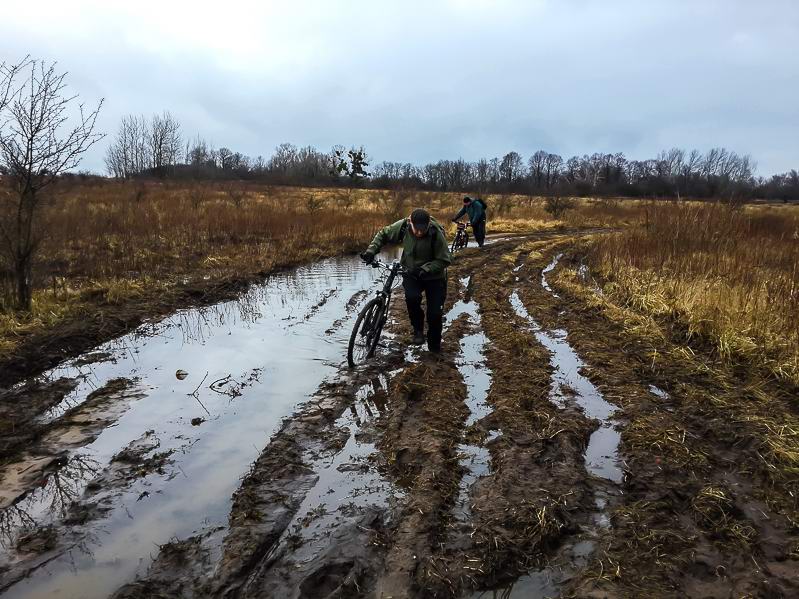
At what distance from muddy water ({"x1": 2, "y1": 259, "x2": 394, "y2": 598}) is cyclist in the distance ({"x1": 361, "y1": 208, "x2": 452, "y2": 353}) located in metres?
1.36

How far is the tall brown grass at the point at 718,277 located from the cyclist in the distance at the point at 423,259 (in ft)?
12.2

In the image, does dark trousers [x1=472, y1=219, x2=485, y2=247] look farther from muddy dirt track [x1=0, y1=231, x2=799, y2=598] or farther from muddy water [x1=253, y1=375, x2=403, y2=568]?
muddy water [x1=253, y1=375, x2=403, y2=568]

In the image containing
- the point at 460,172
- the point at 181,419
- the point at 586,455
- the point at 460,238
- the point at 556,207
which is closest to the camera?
the point at 586,455

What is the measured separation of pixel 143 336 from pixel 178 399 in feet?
8.60

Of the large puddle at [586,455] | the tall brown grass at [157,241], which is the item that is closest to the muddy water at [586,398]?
the large puddle at [586,455]

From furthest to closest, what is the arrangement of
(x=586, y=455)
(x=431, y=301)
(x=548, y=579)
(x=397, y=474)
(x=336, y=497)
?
(x=431, y=301)
(x=586, y=455)
(x=397, y=474)
(x=336, y=497)
(x=548, y=579)

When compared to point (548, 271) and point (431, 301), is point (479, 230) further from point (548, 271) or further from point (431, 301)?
point (431, 301)

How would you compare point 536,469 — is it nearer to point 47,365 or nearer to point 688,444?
point 688,444

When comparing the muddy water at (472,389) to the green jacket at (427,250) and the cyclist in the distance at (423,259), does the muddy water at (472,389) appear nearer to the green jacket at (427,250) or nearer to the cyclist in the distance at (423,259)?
the cyclist in the distance at (423,259)

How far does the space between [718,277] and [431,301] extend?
570 cm

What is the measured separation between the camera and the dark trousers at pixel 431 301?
6.45 meters

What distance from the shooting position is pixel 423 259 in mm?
6367

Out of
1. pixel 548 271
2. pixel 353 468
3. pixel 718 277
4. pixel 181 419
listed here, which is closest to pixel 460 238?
pixel 548 271

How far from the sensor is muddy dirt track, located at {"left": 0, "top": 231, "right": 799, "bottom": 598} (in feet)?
9.07
